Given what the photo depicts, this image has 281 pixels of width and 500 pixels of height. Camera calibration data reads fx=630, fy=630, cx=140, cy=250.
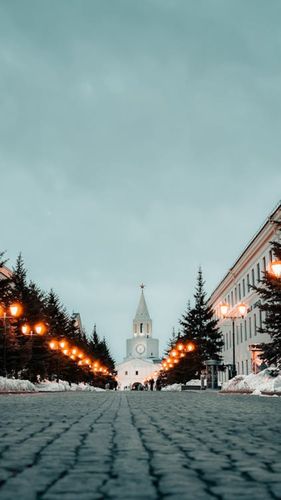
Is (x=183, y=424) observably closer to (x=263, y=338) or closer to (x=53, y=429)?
(x=53, y=429)

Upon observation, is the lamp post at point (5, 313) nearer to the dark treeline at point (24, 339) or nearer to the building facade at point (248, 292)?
the dark treeline at point (24, 339)

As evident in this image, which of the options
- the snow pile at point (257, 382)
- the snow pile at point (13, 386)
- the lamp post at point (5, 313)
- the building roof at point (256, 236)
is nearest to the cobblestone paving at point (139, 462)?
the snow pile at point (257, 382)

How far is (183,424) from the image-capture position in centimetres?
920

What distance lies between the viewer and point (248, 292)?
63906mm

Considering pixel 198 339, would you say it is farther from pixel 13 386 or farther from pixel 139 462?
pixel 139 462

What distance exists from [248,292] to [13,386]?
3471 cm

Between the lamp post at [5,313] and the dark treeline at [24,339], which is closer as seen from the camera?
the lamp post at [5,313]

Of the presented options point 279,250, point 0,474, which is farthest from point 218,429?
point 279,250

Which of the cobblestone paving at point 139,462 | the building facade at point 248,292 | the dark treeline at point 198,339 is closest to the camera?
the cobblestone paving at point 139,462

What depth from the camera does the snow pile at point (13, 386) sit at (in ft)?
106

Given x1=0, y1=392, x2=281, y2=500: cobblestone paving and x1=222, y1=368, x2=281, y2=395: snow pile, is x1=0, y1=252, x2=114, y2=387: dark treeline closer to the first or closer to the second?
x1=222, y1=368, x2=281, y2=395: snow pile

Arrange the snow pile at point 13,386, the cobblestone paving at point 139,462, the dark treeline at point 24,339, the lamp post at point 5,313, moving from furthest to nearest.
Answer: the dark treeline at point 24,339 → the snow pile at point 13,386 → the lamp post at point 5,313 → the cobblestone paving at point 139,462

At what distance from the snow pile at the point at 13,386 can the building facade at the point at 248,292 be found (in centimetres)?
1837

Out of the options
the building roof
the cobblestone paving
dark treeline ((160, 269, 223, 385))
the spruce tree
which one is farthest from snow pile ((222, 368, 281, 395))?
dark treeline ((160, 269, 223, 385))
